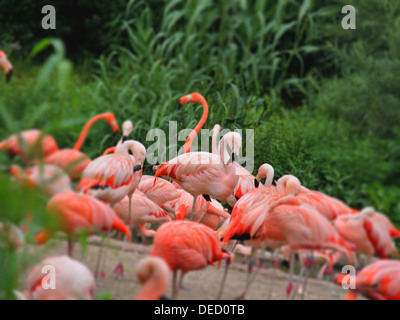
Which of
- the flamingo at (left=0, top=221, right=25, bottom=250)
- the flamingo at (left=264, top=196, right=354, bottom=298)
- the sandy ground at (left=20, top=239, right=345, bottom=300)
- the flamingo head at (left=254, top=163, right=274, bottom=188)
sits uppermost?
the flamingo head at (left=254, top=163, right=274, bottom=188)

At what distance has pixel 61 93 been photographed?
2.18m

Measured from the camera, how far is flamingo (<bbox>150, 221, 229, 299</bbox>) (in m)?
2.48

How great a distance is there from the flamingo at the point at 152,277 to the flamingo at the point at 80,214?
21 centimetres

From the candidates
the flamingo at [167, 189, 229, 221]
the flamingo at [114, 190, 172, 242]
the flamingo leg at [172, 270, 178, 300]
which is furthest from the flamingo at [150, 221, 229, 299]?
the flamingo at [167, 189, 229, 221]

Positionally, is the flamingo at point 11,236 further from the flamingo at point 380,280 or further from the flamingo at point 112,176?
the flamingo at point 380,280

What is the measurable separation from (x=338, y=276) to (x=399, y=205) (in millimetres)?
325

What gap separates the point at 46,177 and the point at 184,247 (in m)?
0.71

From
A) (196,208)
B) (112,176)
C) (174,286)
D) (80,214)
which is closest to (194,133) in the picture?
(196,208)

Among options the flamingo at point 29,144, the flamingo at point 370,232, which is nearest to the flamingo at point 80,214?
the flamingo at point 29,144

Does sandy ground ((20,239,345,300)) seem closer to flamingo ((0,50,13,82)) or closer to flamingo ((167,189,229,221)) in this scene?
flamingo ((167,189,229,221))

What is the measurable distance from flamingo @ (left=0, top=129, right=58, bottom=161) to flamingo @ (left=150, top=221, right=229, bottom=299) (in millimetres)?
601

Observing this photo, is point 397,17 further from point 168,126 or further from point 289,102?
point 289,102
